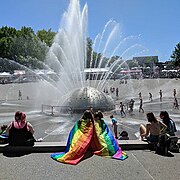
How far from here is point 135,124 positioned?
1605 centimetres

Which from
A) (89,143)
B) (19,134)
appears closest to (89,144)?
(89,143)

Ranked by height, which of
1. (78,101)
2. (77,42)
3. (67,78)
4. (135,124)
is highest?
(77,42)

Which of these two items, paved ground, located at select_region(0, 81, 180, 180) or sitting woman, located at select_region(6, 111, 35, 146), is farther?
sitting woman, located at select_region(6, 111, 35, 146)

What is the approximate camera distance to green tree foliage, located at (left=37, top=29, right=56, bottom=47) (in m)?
82.6

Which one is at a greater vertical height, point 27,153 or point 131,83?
point 131,83

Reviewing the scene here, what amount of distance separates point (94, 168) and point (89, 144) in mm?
1032

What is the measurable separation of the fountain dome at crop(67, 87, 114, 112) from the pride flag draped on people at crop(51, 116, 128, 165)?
12.5 meters

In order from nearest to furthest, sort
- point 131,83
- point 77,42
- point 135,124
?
point 135,124
point 77,42
point 131,83

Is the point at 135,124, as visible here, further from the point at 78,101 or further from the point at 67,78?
the point at 67,78

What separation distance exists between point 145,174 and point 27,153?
111 inches

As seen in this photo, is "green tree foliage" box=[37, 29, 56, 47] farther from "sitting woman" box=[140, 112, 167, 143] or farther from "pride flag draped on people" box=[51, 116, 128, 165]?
"pride flag draped on people" box=[51, 116, 128, 165]

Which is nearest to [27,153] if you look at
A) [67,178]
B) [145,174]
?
[67,178]

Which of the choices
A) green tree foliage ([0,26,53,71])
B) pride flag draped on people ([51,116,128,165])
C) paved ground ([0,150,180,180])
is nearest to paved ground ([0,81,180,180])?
paved ground ([0,150,180,180])

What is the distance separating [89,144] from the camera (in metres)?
6.74
